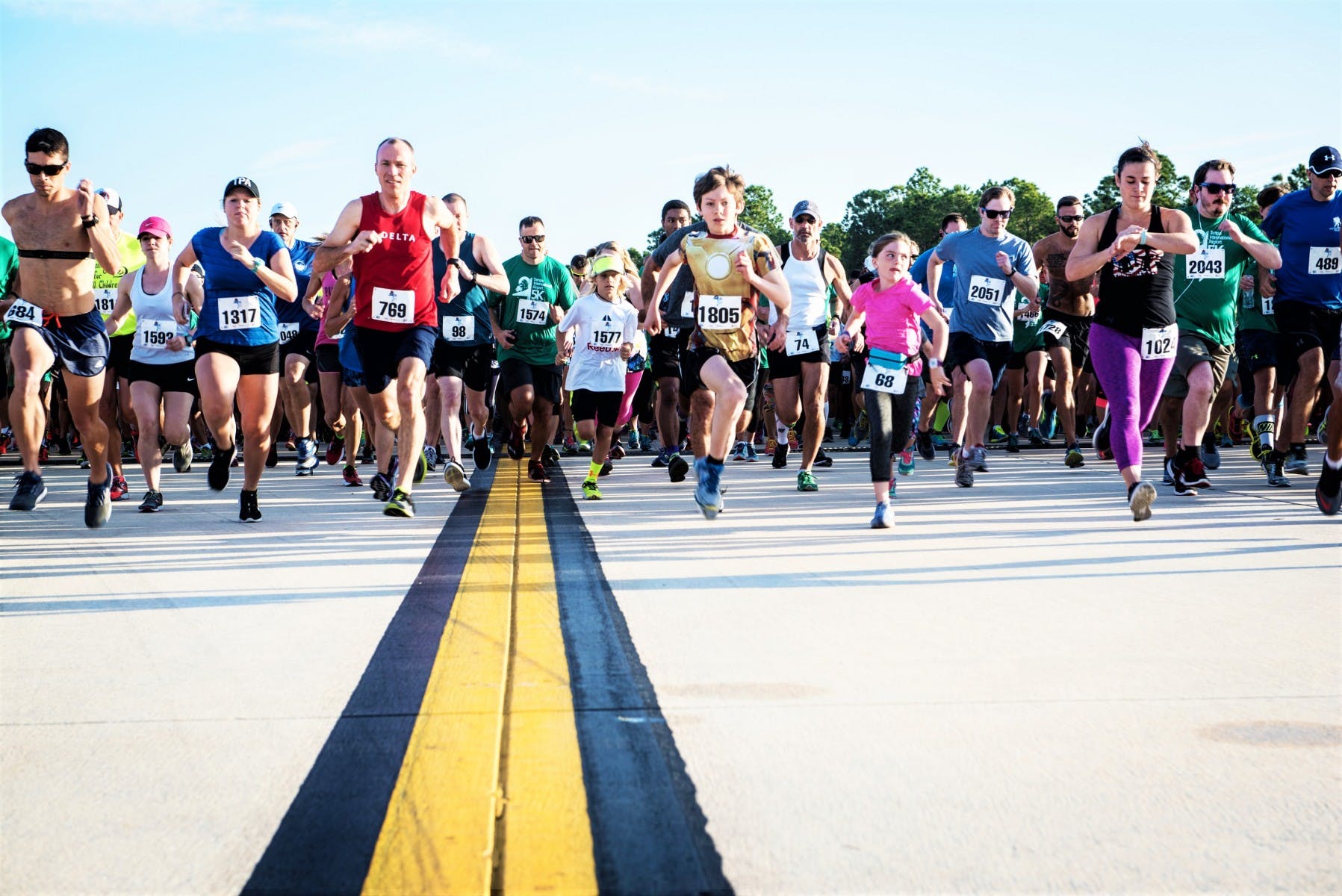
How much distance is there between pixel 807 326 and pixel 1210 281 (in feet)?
10.6

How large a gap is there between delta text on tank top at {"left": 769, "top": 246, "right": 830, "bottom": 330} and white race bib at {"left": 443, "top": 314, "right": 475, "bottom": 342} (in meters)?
2.63

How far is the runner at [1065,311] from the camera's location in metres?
13.3

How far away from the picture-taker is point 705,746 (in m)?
3.14

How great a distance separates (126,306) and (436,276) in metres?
2.49

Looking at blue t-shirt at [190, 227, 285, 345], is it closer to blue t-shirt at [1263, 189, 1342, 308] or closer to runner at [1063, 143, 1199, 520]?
runner at [1063, 143, 1199, 520]

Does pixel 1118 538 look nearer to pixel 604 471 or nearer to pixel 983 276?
pixel 983 276

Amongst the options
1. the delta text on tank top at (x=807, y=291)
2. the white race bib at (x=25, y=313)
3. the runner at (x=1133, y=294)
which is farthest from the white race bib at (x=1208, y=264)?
the white race bib at (x=25, y=313)

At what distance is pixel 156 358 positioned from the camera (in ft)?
34.2

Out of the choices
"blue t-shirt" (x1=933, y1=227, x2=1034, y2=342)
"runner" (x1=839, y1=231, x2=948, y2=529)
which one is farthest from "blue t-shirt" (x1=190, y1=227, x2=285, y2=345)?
"blue t-shirt" (x1=933, y1=227, x2=1034, y2=342)

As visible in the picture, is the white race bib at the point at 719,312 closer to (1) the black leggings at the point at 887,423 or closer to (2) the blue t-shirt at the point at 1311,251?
(1) the black leggings at the point at 887,423

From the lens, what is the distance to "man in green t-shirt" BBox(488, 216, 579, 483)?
1234cm

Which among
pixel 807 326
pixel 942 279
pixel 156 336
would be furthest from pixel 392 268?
pixel 942 279

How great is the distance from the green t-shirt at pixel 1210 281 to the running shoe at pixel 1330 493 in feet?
8.20

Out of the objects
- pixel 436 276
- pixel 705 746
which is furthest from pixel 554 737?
pixel 436 276
